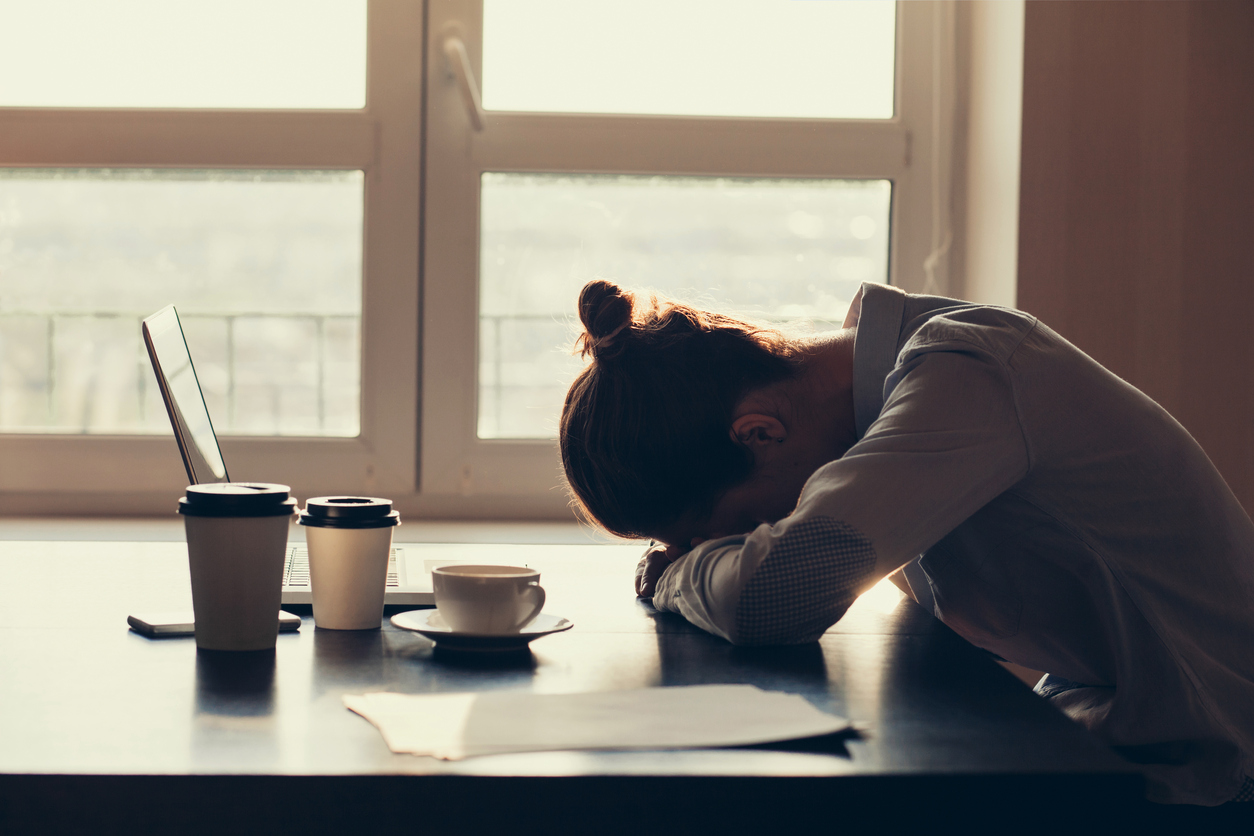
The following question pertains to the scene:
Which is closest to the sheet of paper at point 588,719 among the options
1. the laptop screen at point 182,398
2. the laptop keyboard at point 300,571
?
the laptop keyboard at point 300,571

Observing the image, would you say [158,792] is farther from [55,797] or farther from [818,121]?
[818,121]

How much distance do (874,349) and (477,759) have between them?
636 mm

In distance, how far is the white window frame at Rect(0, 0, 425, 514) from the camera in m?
1.89

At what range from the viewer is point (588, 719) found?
649 mm

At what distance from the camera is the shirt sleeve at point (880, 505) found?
2.82ft

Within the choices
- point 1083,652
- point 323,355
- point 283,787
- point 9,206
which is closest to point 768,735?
point 283,787

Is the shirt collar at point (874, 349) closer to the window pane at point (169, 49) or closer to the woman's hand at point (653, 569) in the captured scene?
the woman's hand at point (653, 569)

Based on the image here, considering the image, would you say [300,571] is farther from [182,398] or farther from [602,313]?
[602,313]

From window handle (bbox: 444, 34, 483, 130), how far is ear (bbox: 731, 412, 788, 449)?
→ 106cm

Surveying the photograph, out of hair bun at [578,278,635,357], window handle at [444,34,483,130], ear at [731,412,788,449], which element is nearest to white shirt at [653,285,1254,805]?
ear at [731,412,788,449]

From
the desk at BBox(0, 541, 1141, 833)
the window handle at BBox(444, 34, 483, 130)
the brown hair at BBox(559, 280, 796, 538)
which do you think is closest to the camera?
the desk at BBox(0, 541, 1141, 833)

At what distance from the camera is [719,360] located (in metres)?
1.07

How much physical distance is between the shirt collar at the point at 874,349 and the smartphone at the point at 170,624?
1.89 ft

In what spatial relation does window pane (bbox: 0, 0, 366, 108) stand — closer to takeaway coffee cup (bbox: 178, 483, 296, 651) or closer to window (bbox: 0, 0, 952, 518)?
window (bbox: 0, 0, 952, 518)
